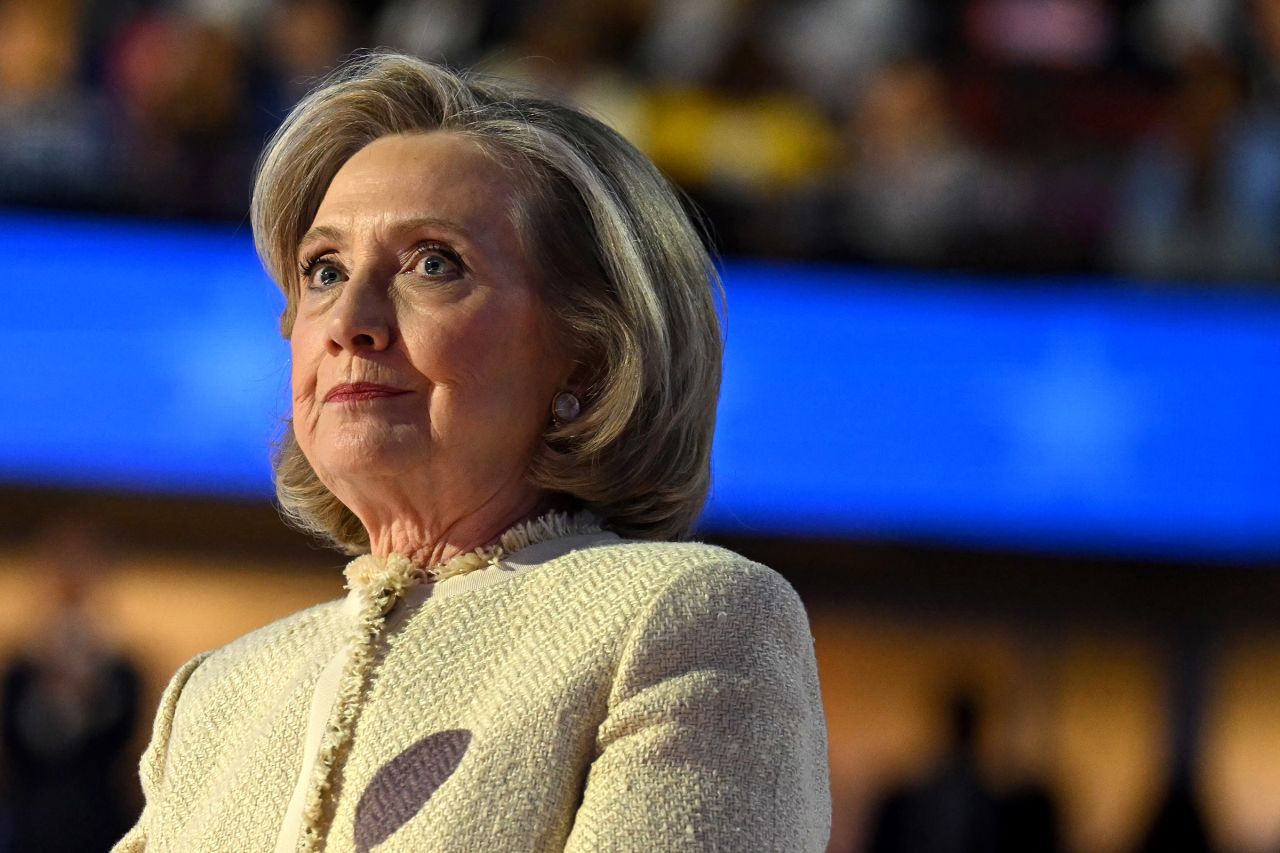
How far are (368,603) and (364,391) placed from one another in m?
0.19

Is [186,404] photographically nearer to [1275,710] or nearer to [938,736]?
[938,736]

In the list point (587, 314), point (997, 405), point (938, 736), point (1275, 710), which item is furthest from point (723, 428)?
point (587, 314)

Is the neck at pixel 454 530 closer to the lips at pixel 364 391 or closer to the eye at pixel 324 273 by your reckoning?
the lips at pixel 364 391

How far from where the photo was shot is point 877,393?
217 inches

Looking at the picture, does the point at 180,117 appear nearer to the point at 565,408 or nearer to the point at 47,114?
the point at 47,114

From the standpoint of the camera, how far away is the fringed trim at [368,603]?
4.66 feet

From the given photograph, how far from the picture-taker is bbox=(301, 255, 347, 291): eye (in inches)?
65.1

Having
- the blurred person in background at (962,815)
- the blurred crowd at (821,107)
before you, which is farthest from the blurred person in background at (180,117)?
→ the blurred person in background at (962,815)

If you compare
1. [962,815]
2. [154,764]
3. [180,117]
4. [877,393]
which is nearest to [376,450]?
[154,764]

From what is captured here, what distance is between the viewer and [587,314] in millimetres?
1624

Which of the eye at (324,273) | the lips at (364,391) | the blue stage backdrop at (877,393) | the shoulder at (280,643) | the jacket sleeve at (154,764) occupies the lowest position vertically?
the blue stage backdrop at (877,393)

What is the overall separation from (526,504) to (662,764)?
1.27 ft

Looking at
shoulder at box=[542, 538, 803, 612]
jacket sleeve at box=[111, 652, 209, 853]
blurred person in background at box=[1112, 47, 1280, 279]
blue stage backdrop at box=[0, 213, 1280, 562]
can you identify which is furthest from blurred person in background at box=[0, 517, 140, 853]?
shoulder at box=[542, 538, 803, 612]

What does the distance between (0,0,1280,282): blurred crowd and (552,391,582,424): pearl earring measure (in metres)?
4.08
